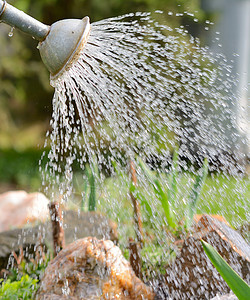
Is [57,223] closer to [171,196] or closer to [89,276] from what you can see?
[89,276]

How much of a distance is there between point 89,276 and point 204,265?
638 millimetres

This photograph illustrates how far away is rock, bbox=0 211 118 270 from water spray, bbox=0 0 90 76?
5.00 ft

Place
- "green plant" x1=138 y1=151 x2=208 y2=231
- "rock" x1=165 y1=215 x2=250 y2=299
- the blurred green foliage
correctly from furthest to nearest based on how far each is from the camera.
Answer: the blurred green foliage
"green plant" x1=138 y1=151 x2=208 y2=231
"rock" x1=165 y1=215 x2=250 y2=299

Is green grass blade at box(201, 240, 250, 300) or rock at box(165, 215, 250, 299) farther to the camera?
rock at box(165, 215, 250, 299)

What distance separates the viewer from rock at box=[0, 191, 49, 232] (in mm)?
4715

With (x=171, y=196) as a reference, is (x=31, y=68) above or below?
below

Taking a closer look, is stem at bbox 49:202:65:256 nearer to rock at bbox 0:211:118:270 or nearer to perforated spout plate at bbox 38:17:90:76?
rock at bbox 0:211:118:270

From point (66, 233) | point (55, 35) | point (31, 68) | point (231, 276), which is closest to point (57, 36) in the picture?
point (55, 35)

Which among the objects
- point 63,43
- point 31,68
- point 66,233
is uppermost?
point 63,43

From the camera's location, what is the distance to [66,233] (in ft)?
11.7

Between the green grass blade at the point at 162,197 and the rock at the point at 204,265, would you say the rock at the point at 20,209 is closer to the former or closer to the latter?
the green grass blade at the point at 162,197

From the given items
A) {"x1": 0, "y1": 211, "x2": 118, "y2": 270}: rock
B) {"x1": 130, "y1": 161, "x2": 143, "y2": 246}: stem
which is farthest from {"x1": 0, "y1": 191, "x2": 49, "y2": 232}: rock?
{"x1": 130, "y1": 161, "x2": 143, "y2": 246}: stem

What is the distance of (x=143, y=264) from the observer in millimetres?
2977

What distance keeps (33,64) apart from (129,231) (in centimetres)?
555
